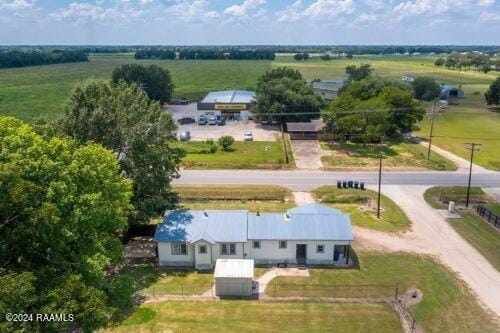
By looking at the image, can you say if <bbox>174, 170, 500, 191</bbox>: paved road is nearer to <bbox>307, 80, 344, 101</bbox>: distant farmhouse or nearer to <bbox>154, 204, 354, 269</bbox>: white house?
<bbox>154, 204, 354, 269</bbox>: white house

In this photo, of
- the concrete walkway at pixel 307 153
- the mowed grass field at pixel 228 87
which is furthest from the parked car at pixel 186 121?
the concrete walkway at pixel 307 153

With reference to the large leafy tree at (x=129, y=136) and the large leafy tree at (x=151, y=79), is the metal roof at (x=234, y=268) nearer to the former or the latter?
the large leafy tree at (x=129, y=136)

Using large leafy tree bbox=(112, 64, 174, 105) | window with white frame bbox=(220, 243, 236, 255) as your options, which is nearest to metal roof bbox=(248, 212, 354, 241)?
window with white frame bbox=(220, 243, 236, 255)

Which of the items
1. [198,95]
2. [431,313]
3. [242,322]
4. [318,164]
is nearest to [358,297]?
[431,313]

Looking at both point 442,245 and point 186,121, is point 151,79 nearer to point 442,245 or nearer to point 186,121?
point 186,121

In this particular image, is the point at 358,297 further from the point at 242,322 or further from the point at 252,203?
the point at 252,203

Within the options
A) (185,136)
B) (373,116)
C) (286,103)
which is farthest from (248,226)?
(286,103)
